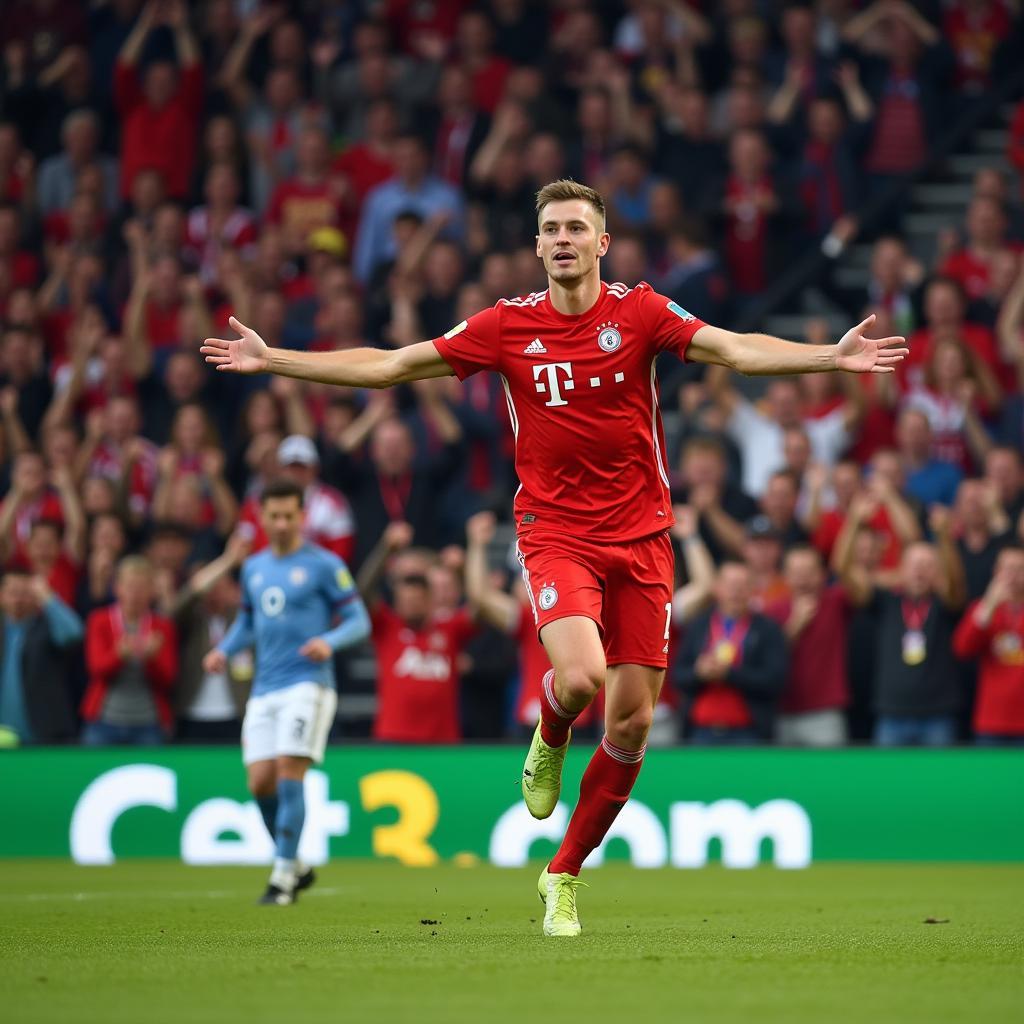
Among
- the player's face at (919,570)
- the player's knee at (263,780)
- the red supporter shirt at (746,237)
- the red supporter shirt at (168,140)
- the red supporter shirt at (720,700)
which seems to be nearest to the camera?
the player's knee at (263,780)

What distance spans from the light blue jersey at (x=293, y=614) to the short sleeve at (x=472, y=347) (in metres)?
3.34

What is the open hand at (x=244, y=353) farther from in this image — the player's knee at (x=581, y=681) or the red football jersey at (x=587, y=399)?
the player's knee at (x=581, y=681)

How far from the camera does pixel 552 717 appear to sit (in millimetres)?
8273

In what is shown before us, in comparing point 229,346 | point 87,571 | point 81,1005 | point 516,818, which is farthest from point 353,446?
point 81,1005

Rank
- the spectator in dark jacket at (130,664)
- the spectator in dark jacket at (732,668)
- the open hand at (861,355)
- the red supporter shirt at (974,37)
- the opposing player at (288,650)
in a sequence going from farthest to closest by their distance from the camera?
the red supporter shirt at (974,37) → the spectator in dark jacket at (130,664) → the spectator in dark jacket at (732,668) → the opposing player at (288,650) → the open hand at (861,355)

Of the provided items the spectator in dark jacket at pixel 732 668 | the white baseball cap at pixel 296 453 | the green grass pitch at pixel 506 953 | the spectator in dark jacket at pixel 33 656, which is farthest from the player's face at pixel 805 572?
the spectator in dark jacket at pixel 33 656

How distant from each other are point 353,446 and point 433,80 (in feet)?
18.4

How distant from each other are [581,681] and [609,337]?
1.52 m

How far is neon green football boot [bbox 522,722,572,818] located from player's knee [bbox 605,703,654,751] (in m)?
0.21

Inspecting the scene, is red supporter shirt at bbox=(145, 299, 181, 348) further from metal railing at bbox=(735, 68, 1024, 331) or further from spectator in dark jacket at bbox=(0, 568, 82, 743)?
metal railing at bbox=(735, 68, 1024, 331)

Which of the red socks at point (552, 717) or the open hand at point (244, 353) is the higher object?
the open hand at point (244, 353)

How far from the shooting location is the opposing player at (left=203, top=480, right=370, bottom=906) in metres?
11.3

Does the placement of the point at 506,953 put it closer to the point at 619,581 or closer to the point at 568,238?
the point at 619,581

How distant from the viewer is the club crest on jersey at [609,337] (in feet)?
27.4
